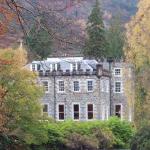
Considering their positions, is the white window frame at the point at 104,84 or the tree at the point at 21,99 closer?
the tree at the point at 21,99

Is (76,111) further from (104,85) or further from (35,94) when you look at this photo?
(35,94)

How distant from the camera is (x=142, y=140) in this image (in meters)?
36.2

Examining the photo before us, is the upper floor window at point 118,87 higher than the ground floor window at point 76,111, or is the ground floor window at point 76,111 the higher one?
the upper floor window at point 118,87

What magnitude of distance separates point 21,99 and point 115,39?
2034 inches

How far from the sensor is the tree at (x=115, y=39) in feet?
284

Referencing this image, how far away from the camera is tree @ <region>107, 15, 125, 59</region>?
3411 inches

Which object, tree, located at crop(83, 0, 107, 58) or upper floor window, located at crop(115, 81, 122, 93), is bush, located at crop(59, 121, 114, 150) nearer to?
upper floor window, located at crop(115, 81, 122, 93)

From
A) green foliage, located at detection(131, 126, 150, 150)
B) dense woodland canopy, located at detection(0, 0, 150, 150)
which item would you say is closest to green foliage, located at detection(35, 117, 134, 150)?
dense woodland canopy, located at detection(0, 0, 150, 150)

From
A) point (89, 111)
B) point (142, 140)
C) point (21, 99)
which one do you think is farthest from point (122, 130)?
point (142, 140)

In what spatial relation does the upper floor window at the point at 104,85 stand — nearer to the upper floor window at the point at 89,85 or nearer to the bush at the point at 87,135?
the upper floor window at the point at 89,85

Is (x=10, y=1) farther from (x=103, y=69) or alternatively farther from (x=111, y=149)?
(x=103, y=69)

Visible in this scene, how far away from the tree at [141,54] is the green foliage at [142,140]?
1.47 meters

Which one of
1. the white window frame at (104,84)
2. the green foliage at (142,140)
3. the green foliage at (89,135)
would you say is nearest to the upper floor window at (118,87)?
the white window frame at (104,84)

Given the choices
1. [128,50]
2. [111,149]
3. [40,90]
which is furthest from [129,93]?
[111,149]
